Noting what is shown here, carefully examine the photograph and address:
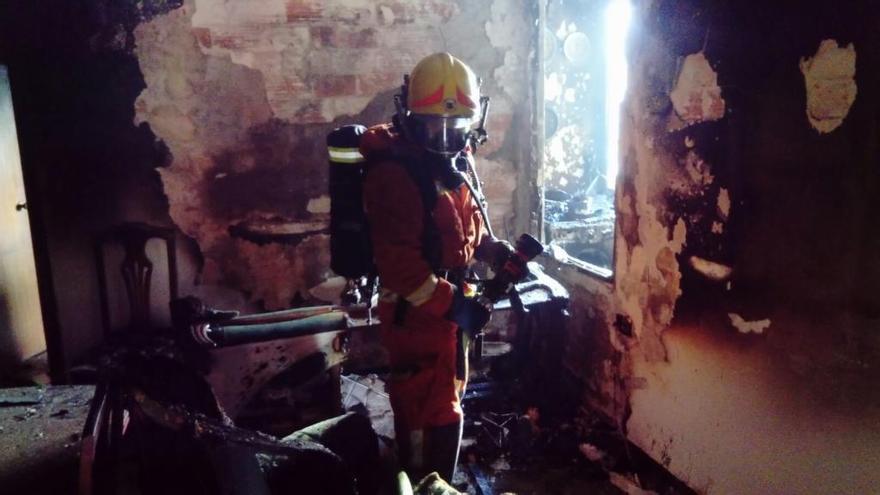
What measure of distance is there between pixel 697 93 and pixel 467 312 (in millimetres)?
1541

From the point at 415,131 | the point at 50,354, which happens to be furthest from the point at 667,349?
the point at 50,354

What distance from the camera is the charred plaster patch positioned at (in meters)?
2.13

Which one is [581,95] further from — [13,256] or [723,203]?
[13,256]

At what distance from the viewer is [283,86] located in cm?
421

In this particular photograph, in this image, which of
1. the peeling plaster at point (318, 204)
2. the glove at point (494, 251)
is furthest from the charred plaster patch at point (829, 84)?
the peeling plaster at point (318, 204)

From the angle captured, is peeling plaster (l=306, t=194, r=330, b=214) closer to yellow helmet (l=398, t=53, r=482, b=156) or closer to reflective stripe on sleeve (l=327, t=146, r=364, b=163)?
reflective stripe on sleeve (l=327, t=146, r=364, b=163)

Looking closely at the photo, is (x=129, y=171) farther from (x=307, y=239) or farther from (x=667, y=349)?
(x=667, y=349)

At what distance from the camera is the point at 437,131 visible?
2.76 m

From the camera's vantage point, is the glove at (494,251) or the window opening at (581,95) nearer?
the glove at (494,251)

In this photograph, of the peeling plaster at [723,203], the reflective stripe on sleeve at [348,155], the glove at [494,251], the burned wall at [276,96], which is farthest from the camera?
the burned wall at [276,96]

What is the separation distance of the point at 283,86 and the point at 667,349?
314 centimetres

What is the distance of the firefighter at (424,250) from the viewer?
105 inches

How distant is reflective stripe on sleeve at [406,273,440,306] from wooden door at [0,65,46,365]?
3.97 metres

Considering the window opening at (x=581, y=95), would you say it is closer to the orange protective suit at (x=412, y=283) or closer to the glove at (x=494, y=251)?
the glove at (x=494, y=251)
